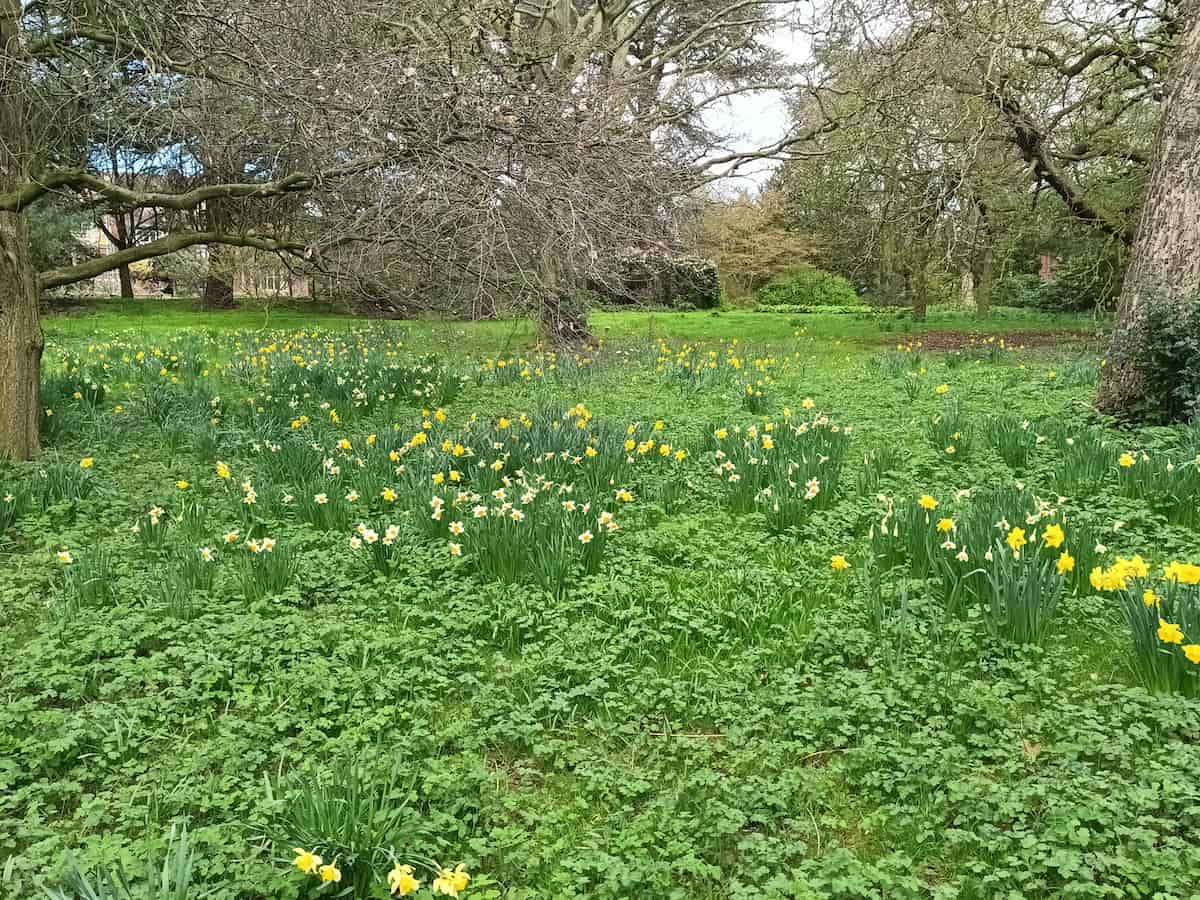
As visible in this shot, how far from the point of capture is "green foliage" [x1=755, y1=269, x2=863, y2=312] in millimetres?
32125

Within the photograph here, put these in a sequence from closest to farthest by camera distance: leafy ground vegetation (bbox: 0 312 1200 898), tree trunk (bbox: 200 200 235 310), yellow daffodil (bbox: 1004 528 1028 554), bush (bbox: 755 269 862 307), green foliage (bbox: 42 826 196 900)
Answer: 1. green foliage (bbox: 42 826 196 900)
2. leafy ground vegetation (bbox: 0 312 1200 898)
3. yellow daffodil (bbox: 1004 528 1028 554)
4. tree trunk (bbox: 200 200 235 310)
5. bush (bbox: 755 269 862 307)

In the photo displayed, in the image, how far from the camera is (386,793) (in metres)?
2.09

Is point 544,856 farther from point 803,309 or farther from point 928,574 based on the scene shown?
point 803,309

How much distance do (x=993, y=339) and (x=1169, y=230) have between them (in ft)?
24.7

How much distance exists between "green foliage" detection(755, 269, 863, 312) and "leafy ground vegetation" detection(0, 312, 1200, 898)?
90.2ft

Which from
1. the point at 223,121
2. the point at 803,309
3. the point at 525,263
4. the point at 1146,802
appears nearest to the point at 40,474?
the point at 223,121

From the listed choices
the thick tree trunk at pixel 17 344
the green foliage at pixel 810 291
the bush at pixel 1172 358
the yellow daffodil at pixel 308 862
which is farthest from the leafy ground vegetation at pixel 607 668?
the green foliage at pixel 810 291

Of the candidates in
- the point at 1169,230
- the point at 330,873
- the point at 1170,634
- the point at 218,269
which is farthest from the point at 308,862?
the point at 218,269

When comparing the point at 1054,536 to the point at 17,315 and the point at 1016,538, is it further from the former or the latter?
the point at 17,315

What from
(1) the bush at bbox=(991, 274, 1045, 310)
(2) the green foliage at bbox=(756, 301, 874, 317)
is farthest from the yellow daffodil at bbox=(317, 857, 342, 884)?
(1) the bush at bbox=(991, 274, 1045, 310)

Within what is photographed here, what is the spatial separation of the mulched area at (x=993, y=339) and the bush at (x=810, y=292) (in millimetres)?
15435

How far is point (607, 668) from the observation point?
283 centimetres

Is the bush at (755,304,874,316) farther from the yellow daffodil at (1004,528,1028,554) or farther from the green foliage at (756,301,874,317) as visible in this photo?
the yellow daffodil at (1004,528,1028,554)

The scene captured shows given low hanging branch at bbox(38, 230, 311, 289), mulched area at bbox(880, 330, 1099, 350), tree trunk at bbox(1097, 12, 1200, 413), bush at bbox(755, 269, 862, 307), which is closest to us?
low hanging branch at bbox(38, 230, 311, 289)
